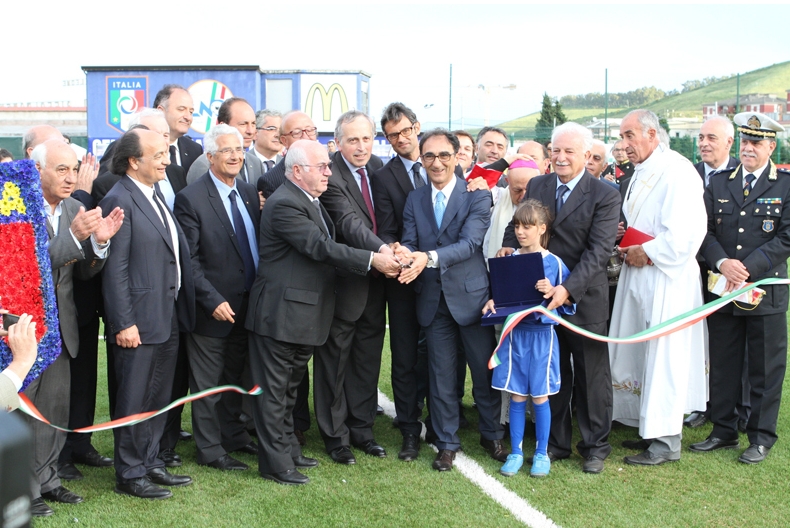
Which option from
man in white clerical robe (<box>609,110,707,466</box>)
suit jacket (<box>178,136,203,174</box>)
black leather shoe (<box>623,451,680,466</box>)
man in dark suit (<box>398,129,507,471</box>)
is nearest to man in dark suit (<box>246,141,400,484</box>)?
man in dark suit (<box>398,129,507,471</box>)

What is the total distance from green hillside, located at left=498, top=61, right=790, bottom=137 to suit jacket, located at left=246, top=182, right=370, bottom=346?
22.4 m

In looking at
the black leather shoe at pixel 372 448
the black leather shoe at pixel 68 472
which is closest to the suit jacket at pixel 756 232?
the black leather shoe at pixel 372 448

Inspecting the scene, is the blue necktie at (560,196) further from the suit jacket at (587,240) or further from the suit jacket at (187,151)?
the suit jacket at (187,151)

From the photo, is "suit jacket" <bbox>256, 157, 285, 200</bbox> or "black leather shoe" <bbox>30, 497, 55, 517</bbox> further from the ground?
"suit jacket" <bbox>256, 157, 285, 200</bbox>

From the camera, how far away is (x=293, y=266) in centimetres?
470

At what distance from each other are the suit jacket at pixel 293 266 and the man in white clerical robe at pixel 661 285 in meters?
1.95

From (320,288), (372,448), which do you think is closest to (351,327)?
(320,288)

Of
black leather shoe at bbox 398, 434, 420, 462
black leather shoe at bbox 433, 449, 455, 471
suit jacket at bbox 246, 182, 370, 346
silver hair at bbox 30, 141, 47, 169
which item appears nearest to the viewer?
silver hair at bbox 30, 141, 47, 169

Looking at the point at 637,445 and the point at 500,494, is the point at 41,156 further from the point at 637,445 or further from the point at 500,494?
the point at 637,445

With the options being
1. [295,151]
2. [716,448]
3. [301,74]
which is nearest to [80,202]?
[295,151]

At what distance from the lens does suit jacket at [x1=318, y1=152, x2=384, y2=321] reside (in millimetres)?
4969

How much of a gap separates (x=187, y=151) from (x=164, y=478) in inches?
102

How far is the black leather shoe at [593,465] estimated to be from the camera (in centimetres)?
487

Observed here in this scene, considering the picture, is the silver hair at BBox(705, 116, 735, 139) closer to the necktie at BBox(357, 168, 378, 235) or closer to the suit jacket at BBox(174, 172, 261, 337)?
the necktie at BBox(357, 168, 378, 235)
